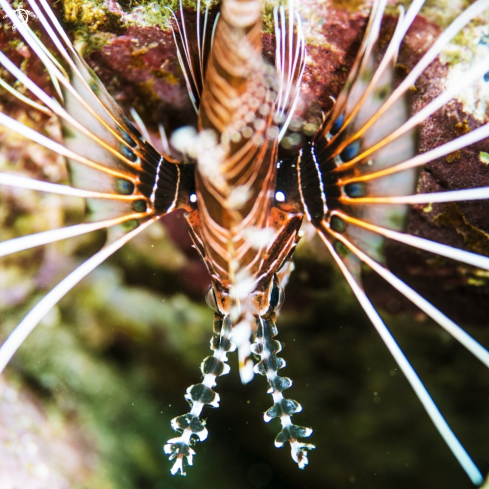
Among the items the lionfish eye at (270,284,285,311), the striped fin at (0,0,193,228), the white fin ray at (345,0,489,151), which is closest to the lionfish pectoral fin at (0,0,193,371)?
the striped fin at (0,0,193,228)

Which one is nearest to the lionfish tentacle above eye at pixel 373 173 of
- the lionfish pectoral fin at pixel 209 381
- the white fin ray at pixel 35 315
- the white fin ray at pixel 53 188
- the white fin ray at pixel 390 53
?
the white fin ray at pixel 390 53

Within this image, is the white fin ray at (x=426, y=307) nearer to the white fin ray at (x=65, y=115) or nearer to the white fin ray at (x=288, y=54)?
the white fin ray at (x=288, y=54)

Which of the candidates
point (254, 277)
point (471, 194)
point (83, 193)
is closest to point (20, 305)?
point (83, 193)

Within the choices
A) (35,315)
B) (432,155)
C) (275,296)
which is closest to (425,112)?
(432,155)

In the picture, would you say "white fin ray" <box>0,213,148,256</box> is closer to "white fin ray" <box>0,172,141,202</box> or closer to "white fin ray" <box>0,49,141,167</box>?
"white fin ray" <box>0,172,141,202</box>

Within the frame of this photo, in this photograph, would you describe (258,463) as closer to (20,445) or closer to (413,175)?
(20,445)

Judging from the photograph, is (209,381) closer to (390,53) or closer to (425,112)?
(425,112)

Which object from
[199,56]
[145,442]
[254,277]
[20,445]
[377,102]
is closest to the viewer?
[377,102]
